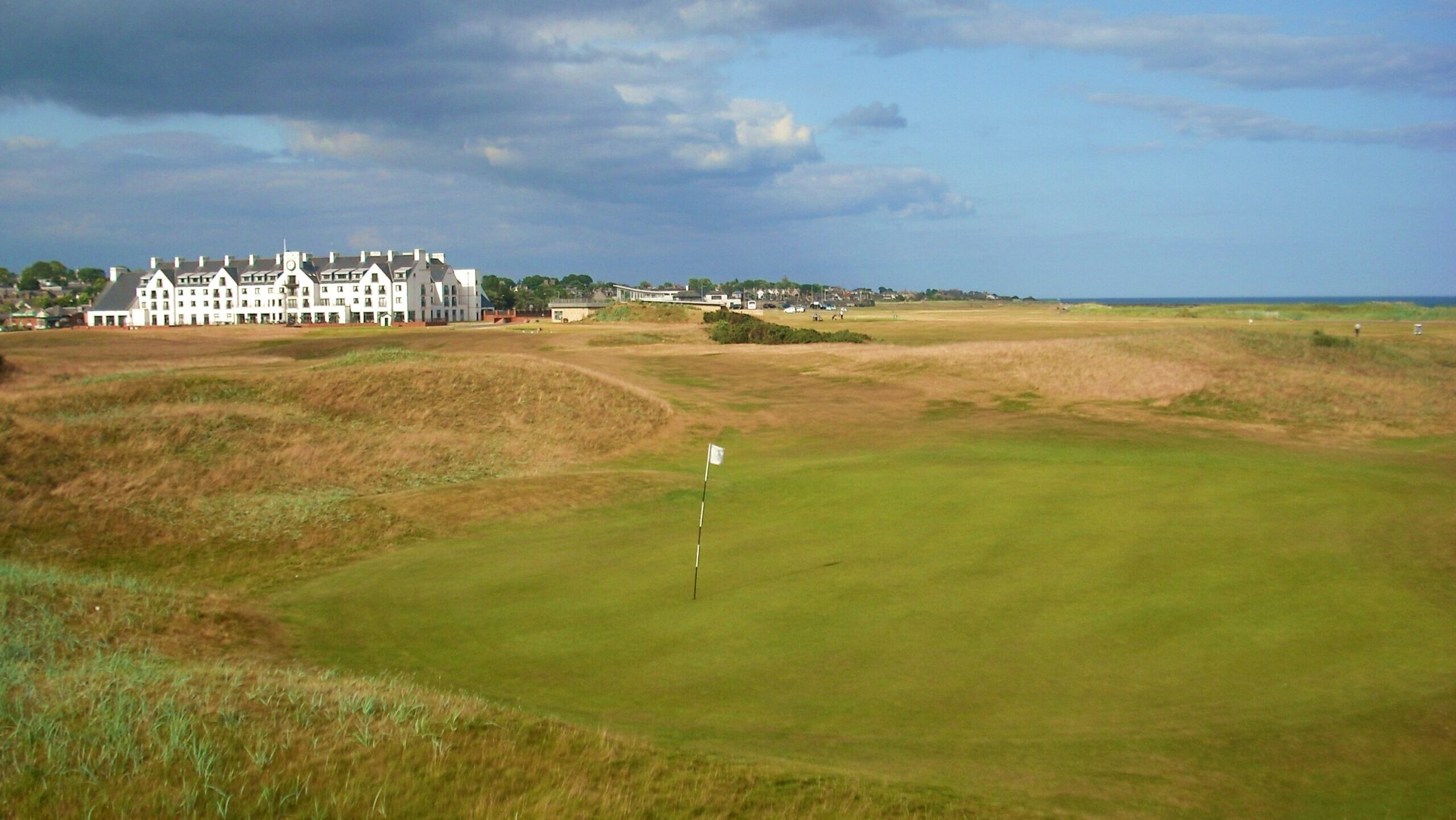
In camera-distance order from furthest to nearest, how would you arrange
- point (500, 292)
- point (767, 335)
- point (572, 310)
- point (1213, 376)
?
1. point (500, 292)
2. point (572, 310)
3. point (767, 335)
4. point (1213, 376)

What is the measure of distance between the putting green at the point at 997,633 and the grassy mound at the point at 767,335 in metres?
55.7

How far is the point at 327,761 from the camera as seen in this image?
684 centimetres

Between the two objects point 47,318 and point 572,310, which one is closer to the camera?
point 47,318

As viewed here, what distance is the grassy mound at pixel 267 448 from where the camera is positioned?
1880 cm

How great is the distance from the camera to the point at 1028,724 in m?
10.2

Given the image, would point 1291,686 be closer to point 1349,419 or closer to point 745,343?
point 1349,419

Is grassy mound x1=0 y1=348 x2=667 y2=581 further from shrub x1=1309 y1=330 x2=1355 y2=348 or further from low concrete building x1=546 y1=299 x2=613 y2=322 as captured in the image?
low concrete building x1=546 y1=299 x2=613 y2=322

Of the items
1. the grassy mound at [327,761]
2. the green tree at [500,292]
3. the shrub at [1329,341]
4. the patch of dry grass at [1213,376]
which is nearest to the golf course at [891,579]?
the grassy mound at [327,761]

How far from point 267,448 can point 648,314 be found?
8154cm

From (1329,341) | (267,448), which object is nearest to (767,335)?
(1329,341)

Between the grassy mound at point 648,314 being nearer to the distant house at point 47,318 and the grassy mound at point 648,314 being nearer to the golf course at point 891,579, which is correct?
the distant house at point 47,318

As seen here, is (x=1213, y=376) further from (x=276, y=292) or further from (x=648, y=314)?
(x=276, y=292)

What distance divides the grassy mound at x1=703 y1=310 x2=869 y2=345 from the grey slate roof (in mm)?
67265

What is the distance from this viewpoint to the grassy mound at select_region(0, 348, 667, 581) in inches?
740
